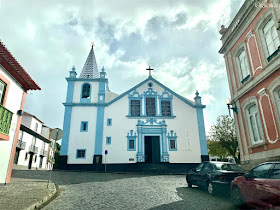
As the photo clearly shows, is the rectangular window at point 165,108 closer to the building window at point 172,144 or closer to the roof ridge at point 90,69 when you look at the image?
the building window at point 172,144

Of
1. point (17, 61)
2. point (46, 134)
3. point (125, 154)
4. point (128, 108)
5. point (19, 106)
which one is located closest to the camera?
point (17, 61)

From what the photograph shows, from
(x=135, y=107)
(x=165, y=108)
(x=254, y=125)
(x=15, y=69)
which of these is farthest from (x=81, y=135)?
(x=254, y=125)

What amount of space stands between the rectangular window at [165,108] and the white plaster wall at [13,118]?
1625 cm

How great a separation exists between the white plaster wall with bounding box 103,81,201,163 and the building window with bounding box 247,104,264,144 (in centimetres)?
1209

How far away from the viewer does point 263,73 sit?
9883 millimetres

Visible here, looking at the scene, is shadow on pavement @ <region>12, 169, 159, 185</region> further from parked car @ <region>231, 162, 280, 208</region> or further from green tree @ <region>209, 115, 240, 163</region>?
green tree @ <region>209, 115, 240, 163</region>

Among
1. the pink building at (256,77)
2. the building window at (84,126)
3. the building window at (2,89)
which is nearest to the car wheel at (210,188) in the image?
the pink building at (256,77)

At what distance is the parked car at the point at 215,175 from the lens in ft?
24.2

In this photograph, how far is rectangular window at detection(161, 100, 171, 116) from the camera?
24381 mm

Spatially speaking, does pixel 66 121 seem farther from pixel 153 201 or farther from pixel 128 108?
pixel 153 201

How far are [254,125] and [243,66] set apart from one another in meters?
3.56

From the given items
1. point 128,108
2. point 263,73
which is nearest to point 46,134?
point 128,108

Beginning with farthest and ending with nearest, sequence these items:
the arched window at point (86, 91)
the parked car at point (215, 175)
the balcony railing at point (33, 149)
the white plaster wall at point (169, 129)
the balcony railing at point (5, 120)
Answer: the balcony railing at point (33, 149)
the arched window at point (86, 91)
the white plaster wall at point (169, 129)
the balcony railing at point (5, 120)
the parked car at point (215, 175)

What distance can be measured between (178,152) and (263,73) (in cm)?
1453
